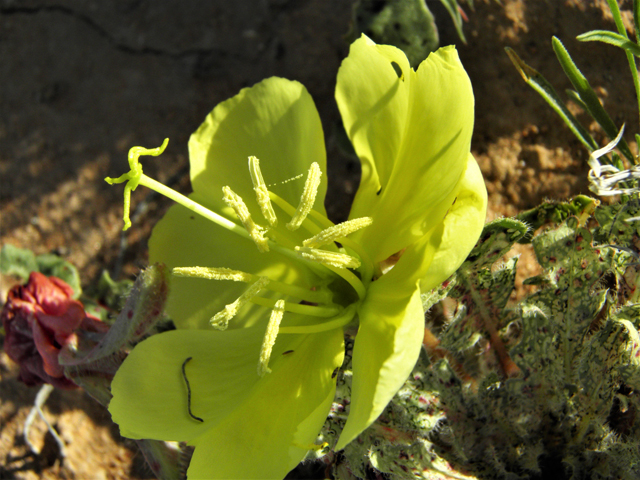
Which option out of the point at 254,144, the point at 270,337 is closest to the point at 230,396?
the point at 270,337

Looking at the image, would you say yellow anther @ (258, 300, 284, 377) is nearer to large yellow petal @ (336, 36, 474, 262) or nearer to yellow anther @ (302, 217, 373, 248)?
yellow anther @ (302, 217, 373, 248)

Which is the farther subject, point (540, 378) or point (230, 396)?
point (540, 378)

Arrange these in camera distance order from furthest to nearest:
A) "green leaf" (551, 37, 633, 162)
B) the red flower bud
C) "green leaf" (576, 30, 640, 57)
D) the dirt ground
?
the dirt ground < the red flower bud < "green leaf" (551, 37, 633, 162) < "green leaf" (576, 30, 640, 57)

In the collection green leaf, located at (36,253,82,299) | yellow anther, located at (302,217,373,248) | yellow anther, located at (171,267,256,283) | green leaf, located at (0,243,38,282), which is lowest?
green leaf, located at (36,253,82,299)

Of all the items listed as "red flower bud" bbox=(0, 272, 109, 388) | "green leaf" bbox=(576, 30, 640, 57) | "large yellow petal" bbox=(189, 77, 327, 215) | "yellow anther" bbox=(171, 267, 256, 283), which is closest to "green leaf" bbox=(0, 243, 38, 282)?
"red flower bud" bbox=(0, 272, 109, 388)

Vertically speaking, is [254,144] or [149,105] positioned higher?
[254,144]

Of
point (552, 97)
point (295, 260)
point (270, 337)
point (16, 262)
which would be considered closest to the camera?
point (270, 337)

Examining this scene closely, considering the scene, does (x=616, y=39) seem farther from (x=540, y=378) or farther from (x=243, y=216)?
(x=243, y=216)

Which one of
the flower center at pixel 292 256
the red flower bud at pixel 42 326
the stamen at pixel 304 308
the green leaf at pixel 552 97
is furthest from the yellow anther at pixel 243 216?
the green leaf at pixel 552 97
